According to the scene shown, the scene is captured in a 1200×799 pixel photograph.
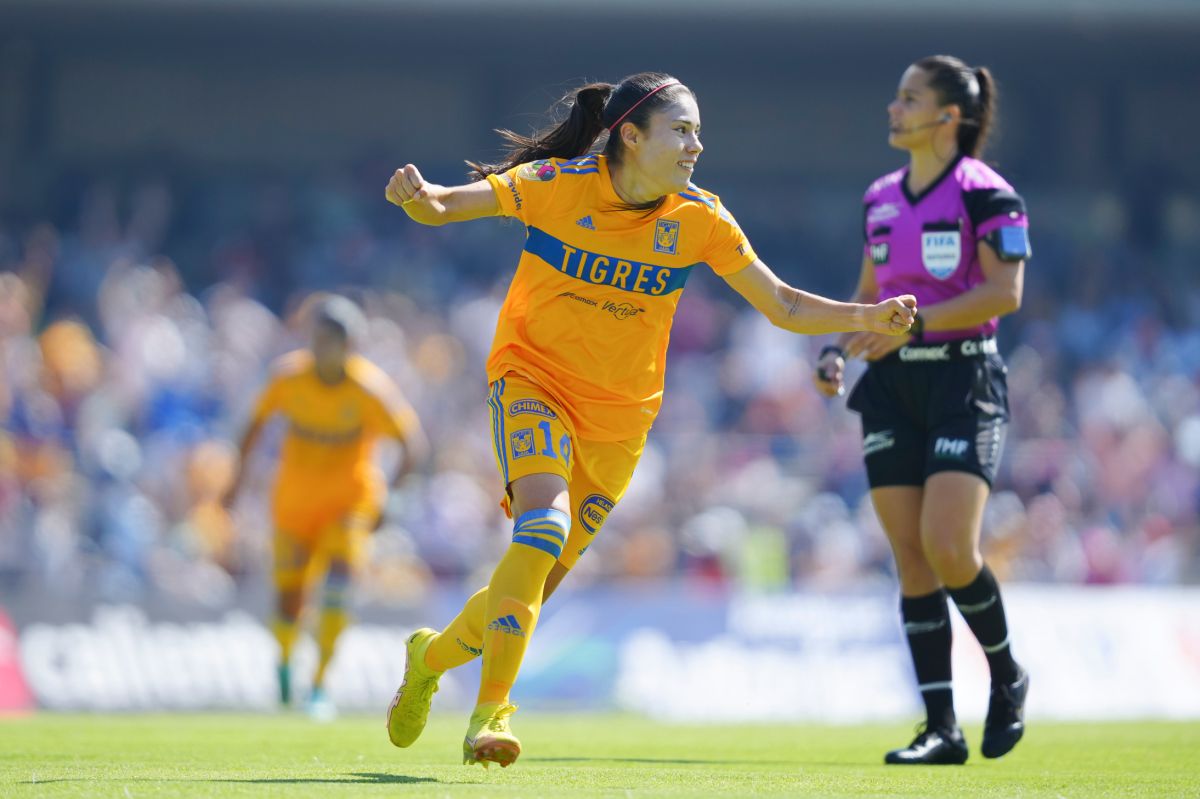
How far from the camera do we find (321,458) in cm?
1159

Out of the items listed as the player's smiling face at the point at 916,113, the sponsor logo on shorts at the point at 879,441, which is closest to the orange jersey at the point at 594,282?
the sponsor logo on shorts at the point at 879,441

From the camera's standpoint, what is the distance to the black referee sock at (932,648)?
718 centimetres

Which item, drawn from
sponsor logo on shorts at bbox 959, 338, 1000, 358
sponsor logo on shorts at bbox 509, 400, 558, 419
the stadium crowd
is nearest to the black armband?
sponsor logo on shorts at bbox 959, 338, 1000, 358

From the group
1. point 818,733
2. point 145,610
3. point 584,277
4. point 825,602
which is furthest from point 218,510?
point 584,277

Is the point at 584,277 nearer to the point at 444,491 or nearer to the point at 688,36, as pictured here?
the point at 444,491

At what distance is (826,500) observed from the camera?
1600 cm

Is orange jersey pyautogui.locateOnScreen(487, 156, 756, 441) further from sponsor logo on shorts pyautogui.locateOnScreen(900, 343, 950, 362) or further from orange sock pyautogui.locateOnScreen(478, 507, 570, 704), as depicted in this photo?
sponsor logo on shorts pyautogui.locateOnScreen(900, 343, 950, 362)

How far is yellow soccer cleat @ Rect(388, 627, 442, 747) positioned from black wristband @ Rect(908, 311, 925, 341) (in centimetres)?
244

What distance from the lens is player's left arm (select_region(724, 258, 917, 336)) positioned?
6.11 m

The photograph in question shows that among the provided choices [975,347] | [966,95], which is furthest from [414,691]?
[966,95]

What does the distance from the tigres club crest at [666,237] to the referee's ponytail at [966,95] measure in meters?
1.87

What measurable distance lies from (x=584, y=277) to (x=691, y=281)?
14.9 metres

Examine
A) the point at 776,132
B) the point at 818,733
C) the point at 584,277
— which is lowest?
the point at 818,733

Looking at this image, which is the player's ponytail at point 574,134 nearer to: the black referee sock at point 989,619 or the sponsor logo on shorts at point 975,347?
the sponsor logo on shorts at point 975,347
